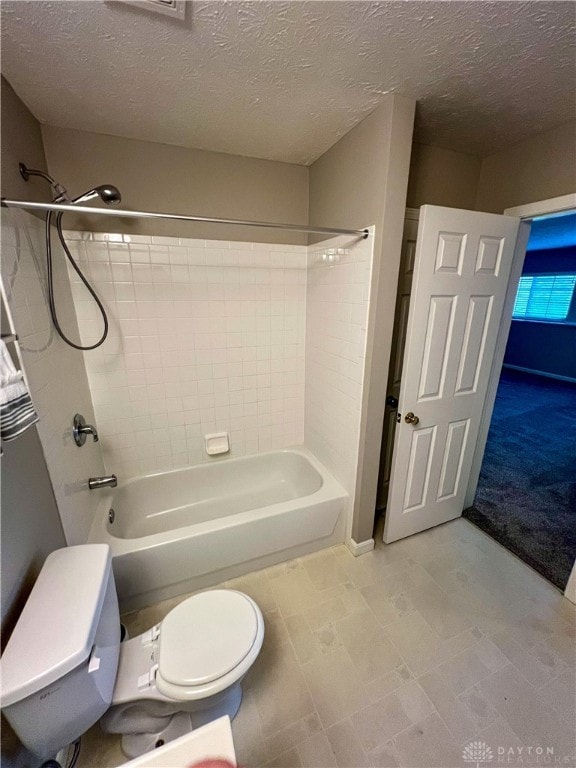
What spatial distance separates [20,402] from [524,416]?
481 cm

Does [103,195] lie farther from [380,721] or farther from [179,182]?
[380,721]

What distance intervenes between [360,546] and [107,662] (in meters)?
1.38

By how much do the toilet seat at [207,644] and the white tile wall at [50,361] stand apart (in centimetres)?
65

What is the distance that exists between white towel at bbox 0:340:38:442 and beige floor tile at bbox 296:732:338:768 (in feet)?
4.67

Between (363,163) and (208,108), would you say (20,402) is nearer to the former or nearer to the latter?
(208,108)

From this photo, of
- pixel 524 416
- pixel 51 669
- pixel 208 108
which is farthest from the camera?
pixel 524 416

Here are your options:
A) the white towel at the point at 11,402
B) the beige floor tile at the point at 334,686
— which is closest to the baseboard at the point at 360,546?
the beige floor tile at the point at 334,686

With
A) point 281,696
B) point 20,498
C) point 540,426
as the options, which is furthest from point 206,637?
point 540,426

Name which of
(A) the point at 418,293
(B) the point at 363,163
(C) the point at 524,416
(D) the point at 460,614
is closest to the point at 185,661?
(D) the point at 460,614

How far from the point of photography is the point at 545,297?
5590mm

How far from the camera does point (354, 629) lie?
1.48 m

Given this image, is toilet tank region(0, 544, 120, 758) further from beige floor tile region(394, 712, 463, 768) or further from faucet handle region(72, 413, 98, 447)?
beige floor tile region(394, 712, 463, 768)

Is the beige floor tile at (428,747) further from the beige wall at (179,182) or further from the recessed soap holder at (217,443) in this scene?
the beige wall at (179,182)

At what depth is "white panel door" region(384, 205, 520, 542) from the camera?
1534 mm
